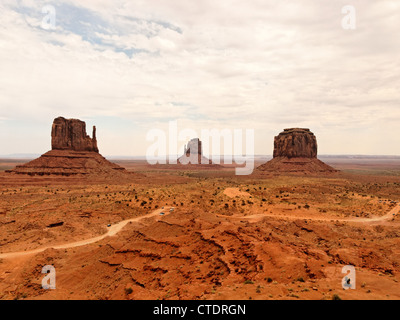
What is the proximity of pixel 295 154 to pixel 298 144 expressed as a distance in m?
5.86

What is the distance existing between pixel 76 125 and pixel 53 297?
95783 mm

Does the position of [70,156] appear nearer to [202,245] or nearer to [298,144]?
[202,245]

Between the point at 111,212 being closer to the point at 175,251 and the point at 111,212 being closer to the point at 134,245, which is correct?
the point at 134,245

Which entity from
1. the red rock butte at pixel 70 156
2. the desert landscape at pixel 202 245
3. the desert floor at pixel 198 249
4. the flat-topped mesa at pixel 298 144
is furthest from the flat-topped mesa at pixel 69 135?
the flat-topped mesa at pixel 298 144

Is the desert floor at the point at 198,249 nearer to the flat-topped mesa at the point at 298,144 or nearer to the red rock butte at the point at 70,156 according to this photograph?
the red rock butte at the point at 70,156

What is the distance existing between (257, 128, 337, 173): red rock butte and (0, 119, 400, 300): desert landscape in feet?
206

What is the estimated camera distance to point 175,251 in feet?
74.4

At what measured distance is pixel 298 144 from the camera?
131250 mm

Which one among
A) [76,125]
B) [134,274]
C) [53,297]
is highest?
[76,125]

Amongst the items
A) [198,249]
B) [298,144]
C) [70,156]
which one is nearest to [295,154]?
[298,144]

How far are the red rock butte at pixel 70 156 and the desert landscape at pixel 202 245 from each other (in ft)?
95.9

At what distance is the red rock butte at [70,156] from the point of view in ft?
294

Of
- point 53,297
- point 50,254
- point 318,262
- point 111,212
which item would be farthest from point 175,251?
point 111,212

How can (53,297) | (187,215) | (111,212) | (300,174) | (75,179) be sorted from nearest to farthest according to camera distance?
(53,297) → (187,215) → (111,212) → (75,179) → (300,174)
